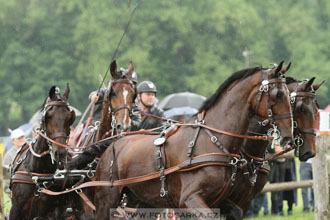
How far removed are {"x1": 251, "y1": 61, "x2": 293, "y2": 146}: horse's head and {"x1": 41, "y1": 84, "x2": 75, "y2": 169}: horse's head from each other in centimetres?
242

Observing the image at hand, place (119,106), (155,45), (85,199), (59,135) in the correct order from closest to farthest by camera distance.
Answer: (59,135), (85,199), (119,106), (155,45)

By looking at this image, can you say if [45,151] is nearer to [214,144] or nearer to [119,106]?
[119,106]

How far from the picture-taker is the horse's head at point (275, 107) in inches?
251

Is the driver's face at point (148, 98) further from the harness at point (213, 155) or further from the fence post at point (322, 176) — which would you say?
the harness at point (213, 155)

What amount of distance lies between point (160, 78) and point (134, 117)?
1364 inches

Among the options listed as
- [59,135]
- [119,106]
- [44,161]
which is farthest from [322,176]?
[44,161]

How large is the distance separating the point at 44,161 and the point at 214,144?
8.10 feet

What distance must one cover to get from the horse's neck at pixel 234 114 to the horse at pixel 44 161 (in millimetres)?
1959

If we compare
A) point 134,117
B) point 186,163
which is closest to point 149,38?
point 134,117

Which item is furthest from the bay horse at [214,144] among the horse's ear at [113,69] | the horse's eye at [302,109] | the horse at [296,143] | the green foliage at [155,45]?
the green foliage at [155,45]

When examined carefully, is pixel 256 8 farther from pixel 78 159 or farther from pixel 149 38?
pixel 78 159

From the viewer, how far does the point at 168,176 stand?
6879 millimetres

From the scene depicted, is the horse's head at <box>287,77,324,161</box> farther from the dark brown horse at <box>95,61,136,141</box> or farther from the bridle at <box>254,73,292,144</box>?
the dark brown horse at <box>95,61,136,141</box>

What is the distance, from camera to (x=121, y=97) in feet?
27.5
